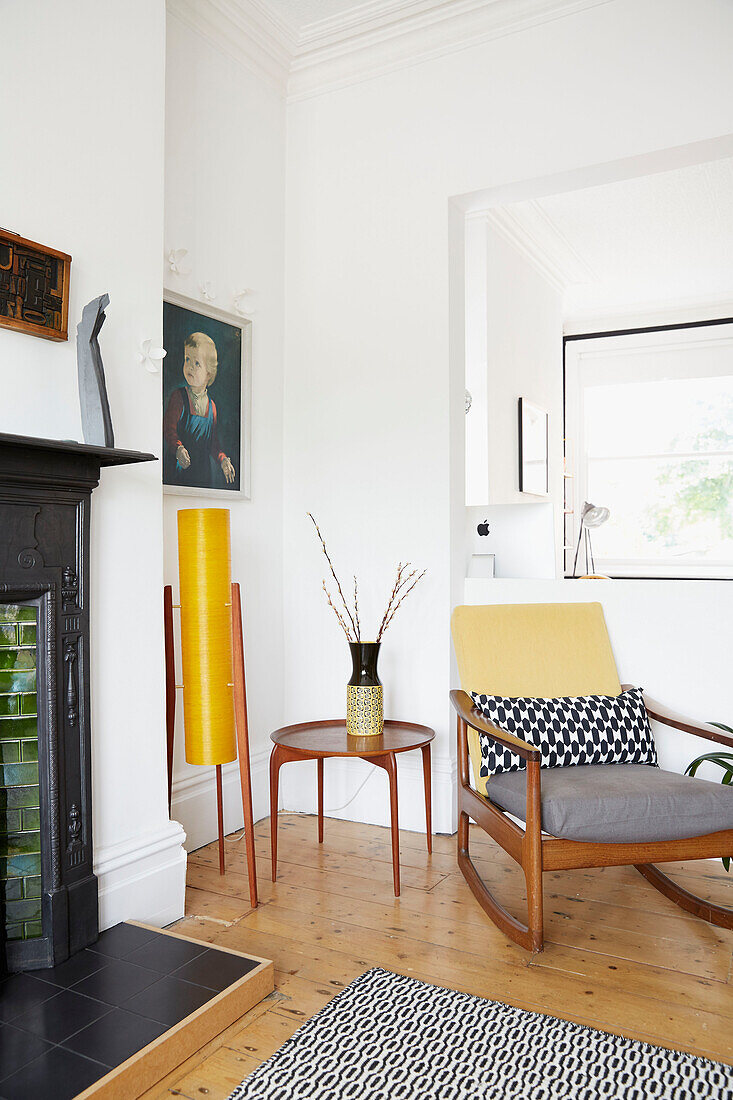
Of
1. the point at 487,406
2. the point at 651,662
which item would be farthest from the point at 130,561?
the point at 487,406

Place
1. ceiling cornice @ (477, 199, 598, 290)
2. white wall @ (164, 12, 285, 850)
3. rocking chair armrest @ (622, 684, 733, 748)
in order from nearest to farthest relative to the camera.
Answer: rocking chair armrest @ (622, 684, 733, 748)
white wall @ (164, 12, 285, 850)
ceiling cornice @ (477, 199, 598, 290)

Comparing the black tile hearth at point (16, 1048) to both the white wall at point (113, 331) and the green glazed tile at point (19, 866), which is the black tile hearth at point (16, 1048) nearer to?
the green glazed tile at point (19, 866)

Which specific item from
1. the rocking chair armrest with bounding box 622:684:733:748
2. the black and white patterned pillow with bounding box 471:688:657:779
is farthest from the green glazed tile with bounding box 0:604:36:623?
the rocking chair armrest with bounding box 622:684:733:748

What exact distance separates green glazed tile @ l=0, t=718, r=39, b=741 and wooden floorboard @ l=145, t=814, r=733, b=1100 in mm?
762

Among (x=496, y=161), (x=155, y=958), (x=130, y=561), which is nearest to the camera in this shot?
(x=155, y=958)

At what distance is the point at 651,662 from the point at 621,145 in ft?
5.98

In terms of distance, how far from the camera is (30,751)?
6.73ft

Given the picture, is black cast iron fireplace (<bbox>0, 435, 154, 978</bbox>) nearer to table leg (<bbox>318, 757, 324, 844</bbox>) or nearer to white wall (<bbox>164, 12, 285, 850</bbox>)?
white wall (<bbox>164, 12, 285, 850</bbox>)

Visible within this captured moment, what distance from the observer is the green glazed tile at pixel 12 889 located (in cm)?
200

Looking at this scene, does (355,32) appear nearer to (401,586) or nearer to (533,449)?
(401,586)

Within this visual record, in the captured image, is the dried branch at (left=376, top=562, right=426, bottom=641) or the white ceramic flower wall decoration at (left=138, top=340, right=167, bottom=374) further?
the dried branch at (left=376, top=562, right=426, bottom=641)

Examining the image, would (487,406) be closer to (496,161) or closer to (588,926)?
(496,161)

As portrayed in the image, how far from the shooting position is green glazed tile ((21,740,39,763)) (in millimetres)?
2041

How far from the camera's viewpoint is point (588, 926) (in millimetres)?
2373
